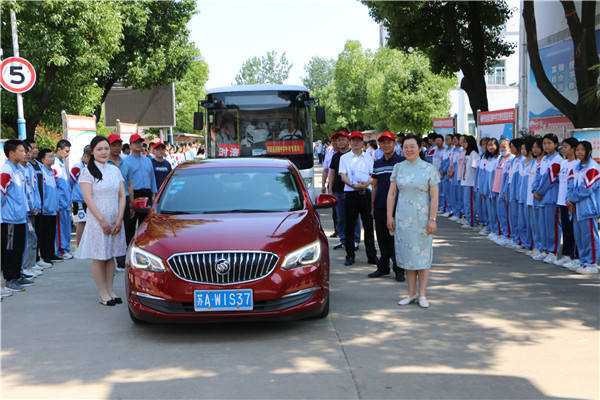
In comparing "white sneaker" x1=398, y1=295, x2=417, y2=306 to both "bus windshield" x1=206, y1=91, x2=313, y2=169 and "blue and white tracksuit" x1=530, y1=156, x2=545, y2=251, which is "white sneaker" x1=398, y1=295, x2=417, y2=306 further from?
"bus windshield" x1=206, y1=91, x2=313, y2=169

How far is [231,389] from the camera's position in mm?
4668

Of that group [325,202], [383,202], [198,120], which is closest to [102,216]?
Answer: [325,202]

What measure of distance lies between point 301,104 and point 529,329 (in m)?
9.27

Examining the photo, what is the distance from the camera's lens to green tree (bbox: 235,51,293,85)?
441ft

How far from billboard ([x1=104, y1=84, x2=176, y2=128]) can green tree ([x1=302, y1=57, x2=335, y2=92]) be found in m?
98.5

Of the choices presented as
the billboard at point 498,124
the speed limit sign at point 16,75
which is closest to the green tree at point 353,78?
the billboard at point 498,124

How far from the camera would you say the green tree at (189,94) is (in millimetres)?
54938

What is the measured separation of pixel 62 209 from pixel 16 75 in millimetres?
3568

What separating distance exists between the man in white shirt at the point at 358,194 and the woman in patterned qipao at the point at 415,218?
2476mm

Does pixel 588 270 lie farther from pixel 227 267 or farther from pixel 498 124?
pixel 498 124

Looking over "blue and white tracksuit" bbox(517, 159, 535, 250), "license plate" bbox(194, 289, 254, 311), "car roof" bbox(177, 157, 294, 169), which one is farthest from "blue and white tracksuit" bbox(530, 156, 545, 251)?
"license plate" bbox(194, 289, 254, 311)

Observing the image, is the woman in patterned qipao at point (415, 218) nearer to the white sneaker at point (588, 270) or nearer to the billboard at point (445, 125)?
the white sneaker at point (588, 270)

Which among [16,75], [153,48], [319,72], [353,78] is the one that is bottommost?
[16,75]

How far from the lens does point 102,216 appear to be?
734 centimetres
